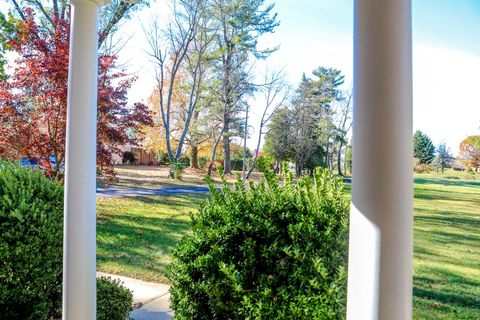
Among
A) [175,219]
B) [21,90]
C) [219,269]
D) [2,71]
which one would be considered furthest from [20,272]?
[2,71]

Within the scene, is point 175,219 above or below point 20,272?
above

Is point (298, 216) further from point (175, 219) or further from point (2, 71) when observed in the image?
point (2, 71)

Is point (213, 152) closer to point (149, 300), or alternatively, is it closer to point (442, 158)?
point (149, 300)

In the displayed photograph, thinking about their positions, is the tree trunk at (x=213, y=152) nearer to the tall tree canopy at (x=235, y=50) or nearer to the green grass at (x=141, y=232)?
the tall tree canopy at (x=235, y=50)

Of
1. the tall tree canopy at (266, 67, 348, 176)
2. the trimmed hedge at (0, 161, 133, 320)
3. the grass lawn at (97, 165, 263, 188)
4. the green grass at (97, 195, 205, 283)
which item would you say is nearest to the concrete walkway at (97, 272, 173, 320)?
the green grass at (97, 195, 205, 283)

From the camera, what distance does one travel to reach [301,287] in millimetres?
1447

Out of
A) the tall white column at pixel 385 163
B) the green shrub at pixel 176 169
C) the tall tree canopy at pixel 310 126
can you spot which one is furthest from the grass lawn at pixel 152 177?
the tall white column at pixel 385 163

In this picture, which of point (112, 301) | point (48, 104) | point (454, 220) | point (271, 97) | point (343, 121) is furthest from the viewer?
point (48, 104)

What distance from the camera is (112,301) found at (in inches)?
87.9

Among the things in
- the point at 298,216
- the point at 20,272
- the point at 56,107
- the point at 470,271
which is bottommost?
the point at 20,272

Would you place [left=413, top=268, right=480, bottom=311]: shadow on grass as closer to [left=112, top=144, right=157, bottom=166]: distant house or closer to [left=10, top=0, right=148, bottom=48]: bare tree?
[left=112, top=144, right=157, bottom=166]: distant house

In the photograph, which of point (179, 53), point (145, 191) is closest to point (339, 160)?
point (179, 53)

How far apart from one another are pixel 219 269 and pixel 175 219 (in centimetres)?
147

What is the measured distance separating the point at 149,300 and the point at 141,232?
Result: 621 mm
